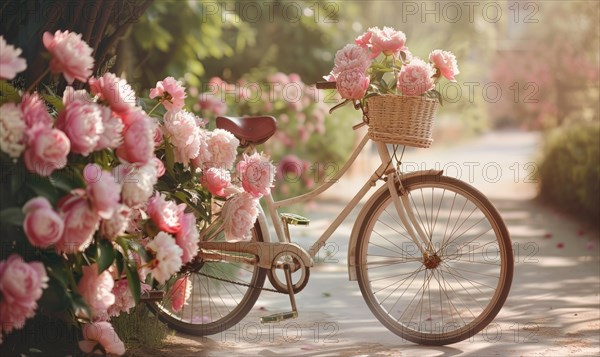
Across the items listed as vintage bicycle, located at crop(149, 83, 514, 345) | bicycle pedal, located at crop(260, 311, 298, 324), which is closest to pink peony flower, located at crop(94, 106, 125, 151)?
vintage bicycle, located at crop(149, 83, 514, 345)

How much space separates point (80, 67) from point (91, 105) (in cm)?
15

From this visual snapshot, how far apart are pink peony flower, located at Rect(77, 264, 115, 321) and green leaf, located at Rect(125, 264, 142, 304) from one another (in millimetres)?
97

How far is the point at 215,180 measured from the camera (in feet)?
15.3

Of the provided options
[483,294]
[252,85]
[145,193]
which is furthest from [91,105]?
[252,85]

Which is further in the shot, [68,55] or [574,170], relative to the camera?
[574,170]

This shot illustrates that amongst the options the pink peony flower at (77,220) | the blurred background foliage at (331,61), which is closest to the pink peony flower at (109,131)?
the pink peony flower at (77,220)

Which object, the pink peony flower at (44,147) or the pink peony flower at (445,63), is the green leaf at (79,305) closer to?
the pink peony flower at (44,147)

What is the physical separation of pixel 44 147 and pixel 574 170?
266 inches

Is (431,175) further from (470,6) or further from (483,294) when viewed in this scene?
(470,6)

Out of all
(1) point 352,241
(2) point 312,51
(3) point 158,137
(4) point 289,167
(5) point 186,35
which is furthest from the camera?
(2) point 312,51

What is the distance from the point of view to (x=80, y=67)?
3703 millimetres

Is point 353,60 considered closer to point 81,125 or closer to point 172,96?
A: point 172,96

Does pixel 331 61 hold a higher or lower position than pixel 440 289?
higher

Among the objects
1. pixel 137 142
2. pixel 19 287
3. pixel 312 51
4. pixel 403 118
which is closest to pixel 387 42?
pixel 403 118
